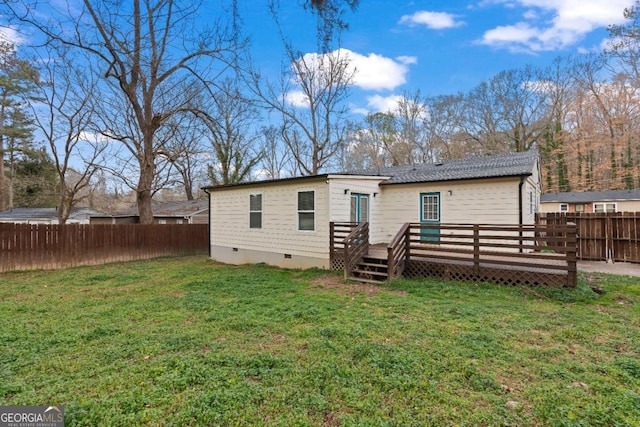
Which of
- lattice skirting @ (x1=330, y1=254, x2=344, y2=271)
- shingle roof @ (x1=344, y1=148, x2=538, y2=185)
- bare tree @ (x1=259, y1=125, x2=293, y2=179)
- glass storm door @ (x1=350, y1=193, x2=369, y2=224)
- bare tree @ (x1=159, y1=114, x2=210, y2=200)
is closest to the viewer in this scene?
lattice skirting @ (x1=330, y1=254, x2=344, y2=271)

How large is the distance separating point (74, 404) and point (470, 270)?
698 centimetres

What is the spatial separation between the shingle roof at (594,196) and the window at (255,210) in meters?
22.9

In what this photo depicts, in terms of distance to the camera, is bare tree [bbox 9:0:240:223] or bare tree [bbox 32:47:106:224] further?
bare tree [bbox 32:47:106:224]

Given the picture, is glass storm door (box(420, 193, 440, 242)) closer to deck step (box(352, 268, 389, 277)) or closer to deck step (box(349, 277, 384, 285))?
deck step (box(352, 268, 389, 277))

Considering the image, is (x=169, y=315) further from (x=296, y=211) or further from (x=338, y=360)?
(x=296, y=211)

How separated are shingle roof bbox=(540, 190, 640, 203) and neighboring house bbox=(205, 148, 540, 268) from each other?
1524cm

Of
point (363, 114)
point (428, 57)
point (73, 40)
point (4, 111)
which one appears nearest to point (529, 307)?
point (428, 57)

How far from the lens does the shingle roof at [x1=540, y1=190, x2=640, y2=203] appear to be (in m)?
21.2

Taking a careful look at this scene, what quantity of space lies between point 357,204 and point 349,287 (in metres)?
3.58

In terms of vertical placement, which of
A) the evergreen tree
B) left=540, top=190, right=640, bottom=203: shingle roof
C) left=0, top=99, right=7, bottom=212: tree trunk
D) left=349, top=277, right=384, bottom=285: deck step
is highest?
the evergreen tree

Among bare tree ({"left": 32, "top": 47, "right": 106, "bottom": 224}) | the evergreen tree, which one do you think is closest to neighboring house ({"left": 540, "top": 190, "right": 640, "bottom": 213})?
bare tree ({"left": 32, "top": 47, "right": 106, "bottom": 224})

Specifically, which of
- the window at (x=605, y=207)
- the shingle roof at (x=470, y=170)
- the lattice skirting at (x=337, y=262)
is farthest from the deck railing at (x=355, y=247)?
the window at (x=605, y=207)

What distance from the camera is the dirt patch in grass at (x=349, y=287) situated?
6520 mm

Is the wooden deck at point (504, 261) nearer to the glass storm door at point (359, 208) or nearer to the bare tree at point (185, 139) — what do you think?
the glass storm door at point (359, 208)
